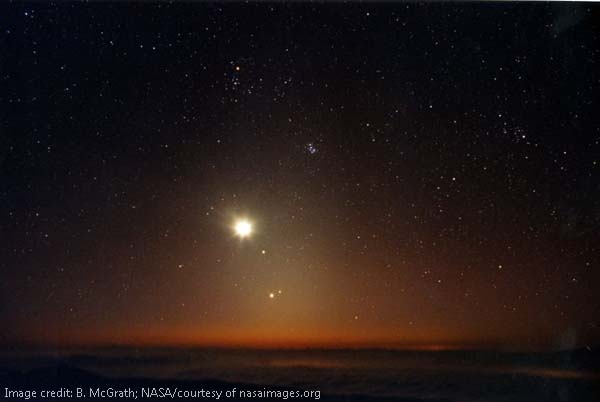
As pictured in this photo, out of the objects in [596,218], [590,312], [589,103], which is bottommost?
[590,312]

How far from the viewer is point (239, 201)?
212cm

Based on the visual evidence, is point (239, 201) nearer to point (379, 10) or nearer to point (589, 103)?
point (379, 10)

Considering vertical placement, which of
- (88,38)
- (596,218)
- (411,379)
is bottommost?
(411,379)

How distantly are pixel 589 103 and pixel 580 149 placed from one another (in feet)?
0.46

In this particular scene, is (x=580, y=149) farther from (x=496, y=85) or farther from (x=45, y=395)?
(x=45, y=395)

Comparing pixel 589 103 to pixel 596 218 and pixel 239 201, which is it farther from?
pixel 239 201

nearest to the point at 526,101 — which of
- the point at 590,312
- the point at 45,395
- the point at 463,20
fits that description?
the point at 463,20

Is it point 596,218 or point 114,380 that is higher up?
point 596,218

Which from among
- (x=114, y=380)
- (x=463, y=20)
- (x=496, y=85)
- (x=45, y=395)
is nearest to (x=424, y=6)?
(x=463, y=20)

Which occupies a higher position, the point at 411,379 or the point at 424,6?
the point at 424,6

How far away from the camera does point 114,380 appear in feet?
6.93

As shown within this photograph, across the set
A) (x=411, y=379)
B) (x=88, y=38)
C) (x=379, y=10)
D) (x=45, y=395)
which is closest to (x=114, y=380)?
(x=45, y=395)

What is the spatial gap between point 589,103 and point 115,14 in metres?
1.44

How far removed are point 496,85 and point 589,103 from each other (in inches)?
11.1
